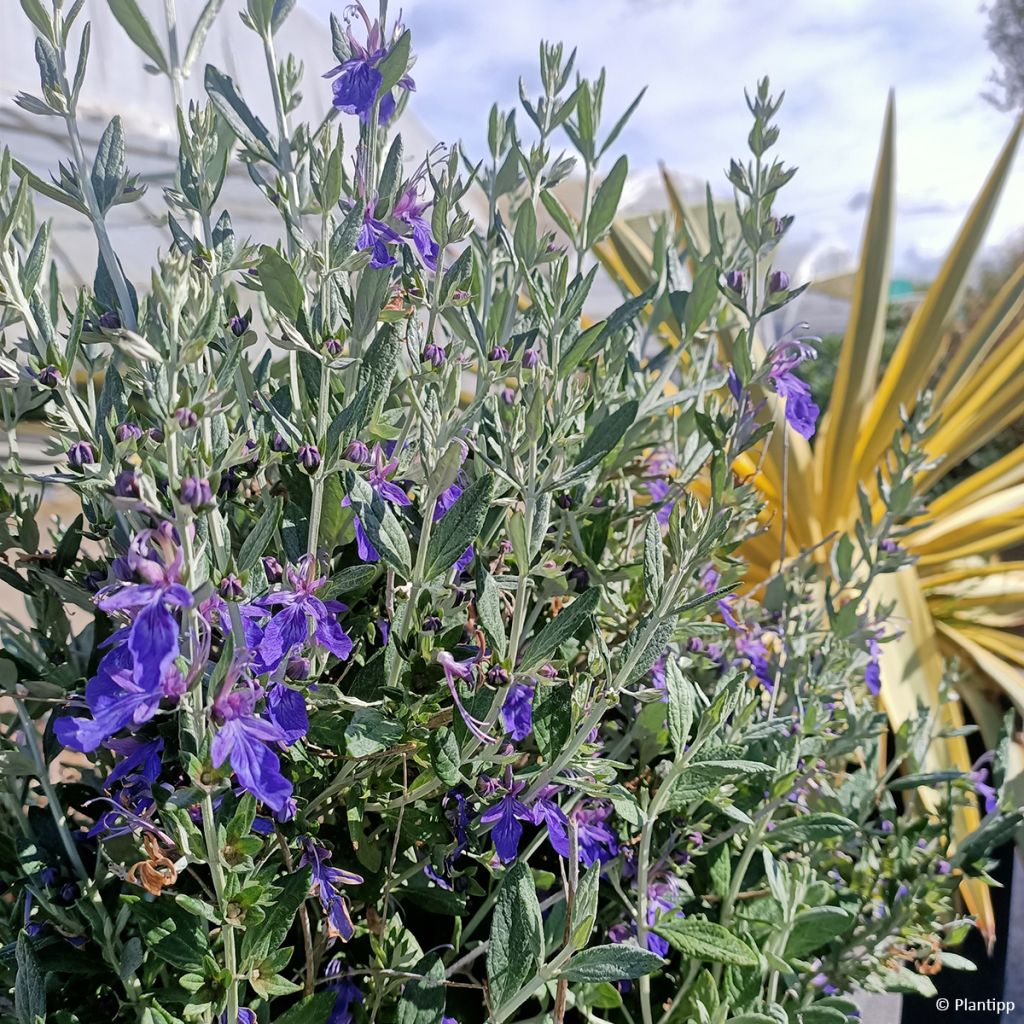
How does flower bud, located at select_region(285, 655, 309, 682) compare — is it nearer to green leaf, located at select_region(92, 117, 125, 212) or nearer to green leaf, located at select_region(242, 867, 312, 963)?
green leaf, located at select_region(242, 867, 312, 963)

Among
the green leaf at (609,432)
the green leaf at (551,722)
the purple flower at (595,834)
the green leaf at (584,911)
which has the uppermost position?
the green leaf at (609,432)

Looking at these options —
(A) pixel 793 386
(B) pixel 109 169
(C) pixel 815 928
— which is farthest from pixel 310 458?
(C) pixel 815 928

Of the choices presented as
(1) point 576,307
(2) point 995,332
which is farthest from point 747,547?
(1) point 576,307

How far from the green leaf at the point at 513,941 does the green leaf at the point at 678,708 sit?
0.12 meters

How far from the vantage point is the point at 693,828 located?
2.02 feet

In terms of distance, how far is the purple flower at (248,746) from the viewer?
0.36 meters

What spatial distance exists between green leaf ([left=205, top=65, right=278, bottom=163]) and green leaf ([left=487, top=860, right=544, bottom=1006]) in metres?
0.45

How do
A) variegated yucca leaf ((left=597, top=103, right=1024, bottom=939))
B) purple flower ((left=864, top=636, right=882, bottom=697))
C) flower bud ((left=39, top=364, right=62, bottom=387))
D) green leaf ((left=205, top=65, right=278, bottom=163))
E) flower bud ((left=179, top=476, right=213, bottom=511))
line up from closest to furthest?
flower bud ((left=179, top=476, right=213, bottom=511)) → flower bud ((left=39, top=364, right=62, bottom=387)) → green leaf ((left=205, top=65, right=278, bottom=163)) → purple flower ((left=864, top=636, right=882, bottom=697)) → variegated yucca leaf ((left=597, top=103, right=1024, bottom=939))

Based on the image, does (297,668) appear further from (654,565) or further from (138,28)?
(138,28)

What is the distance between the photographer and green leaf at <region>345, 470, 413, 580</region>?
448mm

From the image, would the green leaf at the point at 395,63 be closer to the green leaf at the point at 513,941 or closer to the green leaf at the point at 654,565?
the green leaf at the point at 654,565

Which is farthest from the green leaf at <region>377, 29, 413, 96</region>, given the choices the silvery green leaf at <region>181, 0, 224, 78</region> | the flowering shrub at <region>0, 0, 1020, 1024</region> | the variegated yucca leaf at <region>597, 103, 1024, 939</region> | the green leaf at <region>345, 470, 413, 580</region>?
the variegated yucca leaf at <region>597, 103, 1024, 939</region>

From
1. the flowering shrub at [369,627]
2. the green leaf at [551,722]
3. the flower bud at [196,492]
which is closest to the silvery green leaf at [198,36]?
the flowering shrub at [369,627]

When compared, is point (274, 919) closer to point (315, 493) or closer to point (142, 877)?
point (142, 877)
